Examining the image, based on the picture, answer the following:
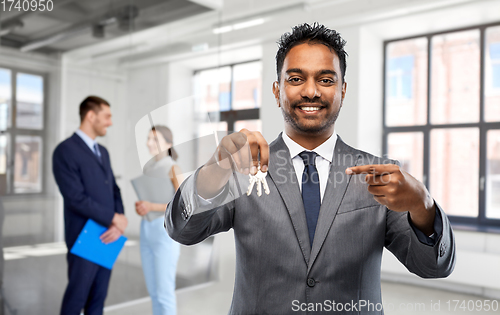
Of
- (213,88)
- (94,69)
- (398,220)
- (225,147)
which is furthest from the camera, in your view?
(213,88)

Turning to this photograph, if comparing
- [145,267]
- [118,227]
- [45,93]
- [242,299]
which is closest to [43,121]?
[45,93]

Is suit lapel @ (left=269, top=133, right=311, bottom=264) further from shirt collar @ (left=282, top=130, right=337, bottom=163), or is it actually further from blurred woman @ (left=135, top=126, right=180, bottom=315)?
blurred woman @ (left=135, top=126, right=180, bottom=315)

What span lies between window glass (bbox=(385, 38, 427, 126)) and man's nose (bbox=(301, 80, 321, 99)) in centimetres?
406

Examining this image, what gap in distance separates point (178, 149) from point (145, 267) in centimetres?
193

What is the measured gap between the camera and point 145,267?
245cm

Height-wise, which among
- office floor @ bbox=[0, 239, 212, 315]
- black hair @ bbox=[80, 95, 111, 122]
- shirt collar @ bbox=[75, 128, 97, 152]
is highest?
black hair @ bbox=[80, 95, 111, 122]

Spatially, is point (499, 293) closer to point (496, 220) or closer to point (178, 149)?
point (496, 220)

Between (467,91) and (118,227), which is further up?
(467,91)

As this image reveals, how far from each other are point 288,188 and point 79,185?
1.62 m

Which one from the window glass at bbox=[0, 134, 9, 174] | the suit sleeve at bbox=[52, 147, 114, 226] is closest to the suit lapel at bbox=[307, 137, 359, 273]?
the suit sleeve at bbox=[52, 147, 114, 226]

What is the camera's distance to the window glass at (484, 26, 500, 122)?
4.05 meters

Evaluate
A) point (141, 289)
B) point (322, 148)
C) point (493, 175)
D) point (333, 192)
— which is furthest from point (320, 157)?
point (493, 175)

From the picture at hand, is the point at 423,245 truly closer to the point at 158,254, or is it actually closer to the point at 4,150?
the point at 158,254

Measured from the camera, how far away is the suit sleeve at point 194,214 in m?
0.83
